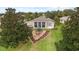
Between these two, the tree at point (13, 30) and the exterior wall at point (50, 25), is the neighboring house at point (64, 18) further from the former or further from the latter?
the tree at point (13, 30)

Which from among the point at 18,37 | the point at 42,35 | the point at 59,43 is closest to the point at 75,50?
the point at 59,43

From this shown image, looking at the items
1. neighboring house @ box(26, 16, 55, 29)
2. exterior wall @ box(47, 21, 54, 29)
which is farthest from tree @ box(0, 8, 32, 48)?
exterior wall @ box(47, 21, 54, 29)

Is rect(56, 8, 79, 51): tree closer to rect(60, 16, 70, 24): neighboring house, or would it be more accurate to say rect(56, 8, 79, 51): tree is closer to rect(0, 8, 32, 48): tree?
rect(60, 16, 70, 24): neighboring house

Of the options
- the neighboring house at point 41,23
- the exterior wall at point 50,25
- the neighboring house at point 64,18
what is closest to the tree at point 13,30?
the neighboring house at point 41,23
